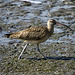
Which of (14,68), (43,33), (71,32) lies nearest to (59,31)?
(71,32)

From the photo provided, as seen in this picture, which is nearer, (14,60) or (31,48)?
(14,60)

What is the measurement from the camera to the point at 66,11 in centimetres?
1548

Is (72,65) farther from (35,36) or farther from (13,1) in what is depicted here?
(13,1)

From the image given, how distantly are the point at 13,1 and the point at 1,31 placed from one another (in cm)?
567

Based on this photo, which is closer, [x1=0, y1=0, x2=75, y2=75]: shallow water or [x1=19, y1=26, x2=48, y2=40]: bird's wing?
[x1=0, y1=0, x2=75, y2=75]: shallow water

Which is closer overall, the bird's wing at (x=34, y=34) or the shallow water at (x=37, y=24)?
the shallow water at (x=37, y=24)

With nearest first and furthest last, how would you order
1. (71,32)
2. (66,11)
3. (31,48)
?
(31,48), (71,32), (66,11)

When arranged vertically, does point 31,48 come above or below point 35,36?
below

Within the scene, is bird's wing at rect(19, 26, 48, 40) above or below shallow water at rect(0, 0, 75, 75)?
above

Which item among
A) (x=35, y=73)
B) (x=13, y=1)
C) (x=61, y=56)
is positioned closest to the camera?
(x=35, y=73)

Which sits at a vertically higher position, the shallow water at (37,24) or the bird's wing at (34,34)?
the bird's wing at (34,34)

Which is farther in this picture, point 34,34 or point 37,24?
point 37,24

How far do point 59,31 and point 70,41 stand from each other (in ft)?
4.24

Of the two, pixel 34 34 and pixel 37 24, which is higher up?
pixel 34 34
